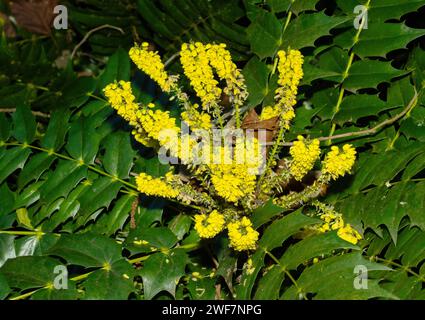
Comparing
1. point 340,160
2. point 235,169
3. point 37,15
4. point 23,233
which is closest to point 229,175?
point 235,169

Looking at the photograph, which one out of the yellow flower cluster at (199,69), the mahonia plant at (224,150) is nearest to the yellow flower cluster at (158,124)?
the mahonia plant at (224,150)

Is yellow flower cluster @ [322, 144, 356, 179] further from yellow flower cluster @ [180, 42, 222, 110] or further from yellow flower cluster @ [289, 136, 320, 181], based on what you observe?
yellow flower cluster @ [180, 42, 222, 110]

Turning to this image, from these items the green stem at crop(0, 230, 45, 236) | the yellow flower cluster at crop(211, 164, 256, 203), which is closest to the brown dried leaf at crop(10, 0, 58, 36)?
the green stem at crop(0, 230, 45, 236)

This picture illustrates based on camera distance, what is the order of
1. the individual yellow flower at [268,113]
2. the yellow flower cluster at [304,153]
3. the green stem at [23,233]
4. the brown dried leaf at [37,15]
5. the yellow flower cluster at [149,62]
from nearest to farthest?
the yellow flower cluster at [304,153] < the yellow flower cluster at [149,62] < the individual yellow flower at [268,113] < the green stem at [23,233] < the brown dried leaf at [37,15]

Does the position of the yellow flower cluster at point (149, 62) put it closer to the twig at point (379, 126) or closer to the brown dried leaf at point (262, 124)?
the brown dried leaf at point (262, 124)

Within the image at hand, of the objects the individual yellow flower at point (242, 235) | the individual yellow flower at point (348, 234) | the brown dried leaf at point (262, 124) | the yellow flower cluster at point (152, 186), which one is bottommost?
the individual yellow flower at point (348, 234)
